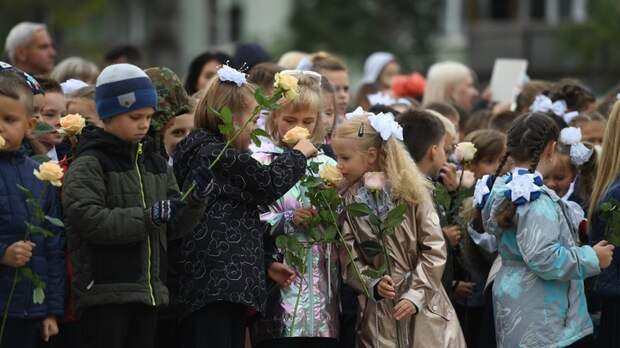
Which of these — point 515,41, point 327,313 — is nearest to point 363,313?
point 327,313

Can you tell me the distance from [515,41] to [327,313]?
27413 mm

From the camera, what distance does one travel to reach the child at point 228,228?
7.39 metres

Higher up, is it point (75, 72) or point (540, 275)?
point (75, 72)

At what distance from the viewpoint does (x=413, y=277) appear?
780 cm

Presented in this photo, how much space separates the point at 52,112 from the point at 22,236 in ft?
5.66

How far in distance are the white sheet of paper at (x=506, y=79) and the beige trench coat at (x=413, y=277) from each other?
4785 millimetres

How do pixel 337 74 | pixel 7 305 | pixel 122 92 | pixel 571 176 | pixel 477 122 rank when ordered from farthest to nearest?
1. pixel 337 74
2. pixel 477 122
3. pixel 571 176
4. pixel 122 92
5. pixel 7 305

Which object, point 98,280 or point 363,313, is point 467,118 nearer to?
point 363,313

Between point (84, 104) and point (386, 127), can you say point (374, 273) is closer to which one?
point (386, 127)

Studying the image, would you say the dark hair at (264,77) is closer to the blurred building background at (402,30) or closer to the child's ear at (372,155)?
the child's ear at (372,155)

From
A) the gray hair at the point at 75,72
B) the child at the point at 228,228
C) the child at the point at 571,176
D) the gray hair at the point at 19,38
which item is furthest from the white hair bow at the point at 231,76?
the gray hair at the point at 19,38

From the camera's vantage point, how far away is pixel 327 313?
7746 mm

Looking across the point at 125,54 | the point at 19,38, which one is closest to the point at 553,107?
the point at 19,38

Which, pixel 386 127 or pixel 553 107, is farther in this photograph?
pixel 553 107
